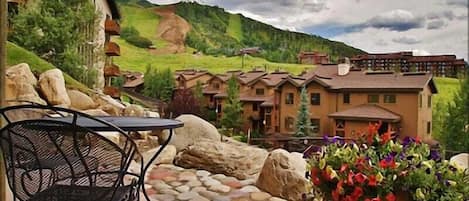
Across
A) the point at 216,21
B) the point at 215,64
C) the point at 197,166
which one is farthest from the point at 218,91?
the point at 197,166

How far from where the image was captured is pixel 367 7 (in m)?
4.38

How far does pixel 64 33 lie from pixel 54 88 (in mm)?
745

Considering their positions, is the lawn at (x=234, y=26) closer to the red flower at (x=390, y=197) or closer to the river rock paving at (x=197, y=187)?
the river rock paving at (x=197, y=187)

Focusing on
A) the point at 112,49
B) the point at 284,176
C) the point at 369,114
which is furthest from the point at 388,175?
the point at 112,49

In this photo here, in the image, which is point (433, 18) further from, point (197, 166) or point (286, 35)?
point (197, 166)

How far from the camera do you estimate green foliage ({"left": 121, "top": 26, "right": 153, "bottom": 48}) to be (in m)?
4.50

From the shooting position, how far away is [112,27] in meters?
4.54

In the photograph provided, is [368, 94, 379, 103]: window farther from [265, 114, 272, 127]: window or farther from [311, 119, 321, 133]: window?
[265, 114, 272, 127]: window

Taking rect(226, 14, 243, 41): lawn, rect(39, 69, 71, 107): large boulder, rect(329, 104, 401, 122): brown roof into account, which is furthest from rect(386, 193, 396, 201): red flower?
rect(39, 69, 71, 107): large boulder

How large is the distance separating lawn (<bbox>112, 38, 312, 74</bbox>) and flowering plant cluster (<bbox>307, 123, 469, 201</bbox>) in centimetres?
256

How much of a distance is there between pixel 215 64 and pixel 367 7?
153 centimetres

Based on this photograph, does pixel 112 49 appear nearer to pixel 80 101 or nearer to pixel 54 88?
pixel 80 101

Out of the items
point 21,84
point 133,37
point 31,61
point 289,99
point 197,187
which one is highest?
point 133,37

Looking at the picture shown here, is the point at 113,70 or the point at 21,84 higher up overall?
the point at 113,70
